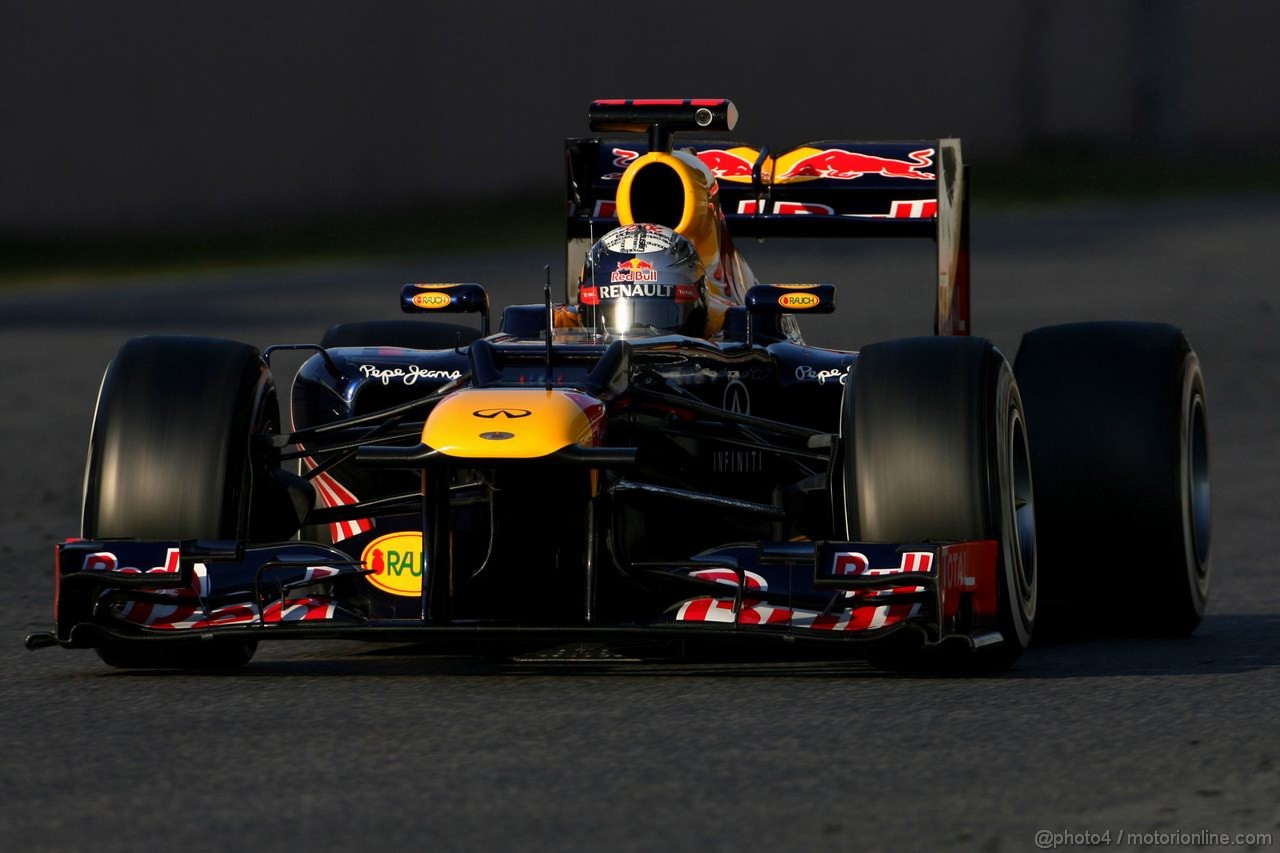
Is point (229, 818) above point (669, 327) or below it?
below

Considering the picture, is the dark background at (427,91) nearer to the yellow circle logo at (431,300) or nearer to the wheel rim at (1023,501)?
the yellow circle logo at (431,300)

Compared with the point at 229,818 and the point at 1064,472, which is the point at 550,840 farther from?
the point at 1064,472

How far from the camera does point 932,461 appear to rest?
272 inches

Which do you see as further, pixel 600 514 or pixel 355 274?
pixel 355 274

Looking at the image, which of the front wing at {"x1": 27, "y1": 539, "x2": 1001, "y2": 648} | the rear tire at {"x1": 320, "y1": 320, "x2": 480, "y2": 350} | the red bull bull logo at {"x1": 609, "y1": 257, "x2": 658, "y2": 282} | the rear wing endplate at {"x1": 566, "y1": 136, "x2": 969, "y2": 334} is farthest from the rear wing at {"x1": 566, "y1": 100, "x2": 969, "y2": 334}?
the front wing at {"x1": 27, "y1": 539, "x2": 1001, "y2": 648}

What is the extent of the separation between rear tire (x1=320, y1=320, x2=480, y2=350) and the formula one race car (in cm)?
135

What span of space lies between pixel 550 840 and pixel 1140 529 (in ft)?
14.3

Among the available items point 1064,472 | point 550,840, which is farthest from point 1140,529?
point 550,840

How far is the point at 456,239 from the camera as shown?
30734 millimetres

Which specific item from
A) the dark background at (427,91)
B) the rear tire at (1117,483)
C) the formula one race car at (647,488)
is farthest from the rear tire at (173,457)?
the dark background at (427,91)

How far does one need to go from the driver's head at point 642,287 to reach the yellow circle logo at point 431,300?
0.51 metres

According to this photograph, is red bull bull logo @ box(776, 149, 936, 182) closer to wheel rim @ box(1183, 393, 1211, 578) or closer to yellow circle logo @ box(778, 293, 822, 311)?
wheel rim @ box(1183, 393, 1211, 578)

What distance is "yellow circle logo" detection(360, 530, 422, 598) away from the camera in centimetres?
715

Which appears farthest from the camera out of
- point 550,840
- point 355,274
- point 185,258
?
point 185,258
